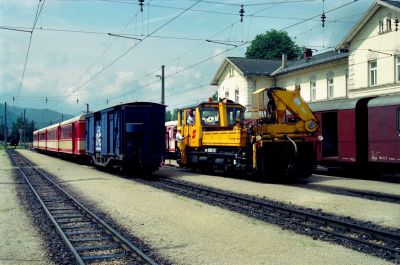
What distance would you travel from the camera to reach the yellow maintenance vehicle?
16062mm

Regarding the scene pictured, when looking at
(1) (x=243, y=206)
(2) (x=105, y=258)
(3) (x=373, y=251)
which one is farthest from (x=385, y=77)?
(2) (x=105, y=258)

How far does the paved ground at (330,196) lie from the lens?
9758 mm

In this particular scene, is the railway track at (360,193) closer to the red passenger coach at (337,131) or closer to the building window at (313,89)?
the red passenger coach at (337,131)

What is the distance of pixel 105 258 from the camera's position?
6.59m

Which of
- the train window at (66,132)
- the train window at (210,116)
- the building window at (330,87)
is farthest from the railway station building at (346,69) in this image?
the train window at (66,132)

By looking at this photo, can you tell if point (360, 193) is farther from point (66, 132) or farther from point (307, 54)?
point (307, 54)

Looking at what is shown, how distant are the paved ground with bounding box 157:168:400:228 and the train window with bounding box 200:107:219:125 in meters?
2.64

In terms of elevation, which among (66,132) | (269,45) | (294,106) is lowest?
(66,132)

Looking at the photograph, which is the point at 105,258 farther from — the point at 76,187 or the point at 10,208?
the point at 76,187

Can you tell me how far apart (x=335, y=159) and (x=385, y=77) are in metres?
13.2

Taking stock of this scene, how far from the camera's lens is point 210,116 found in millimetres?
19625

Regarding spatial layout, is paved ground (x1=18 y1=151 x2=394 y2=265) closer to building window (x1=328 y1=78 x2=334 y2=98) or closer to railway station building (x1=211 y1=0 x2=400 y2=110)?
railway station building (x1=211 y1=0 x2=400 y2=110)

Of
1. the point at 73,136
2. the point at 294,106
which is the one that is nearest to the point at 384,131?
the point at 294,106

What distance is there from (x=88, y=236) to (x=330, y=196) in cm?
722
